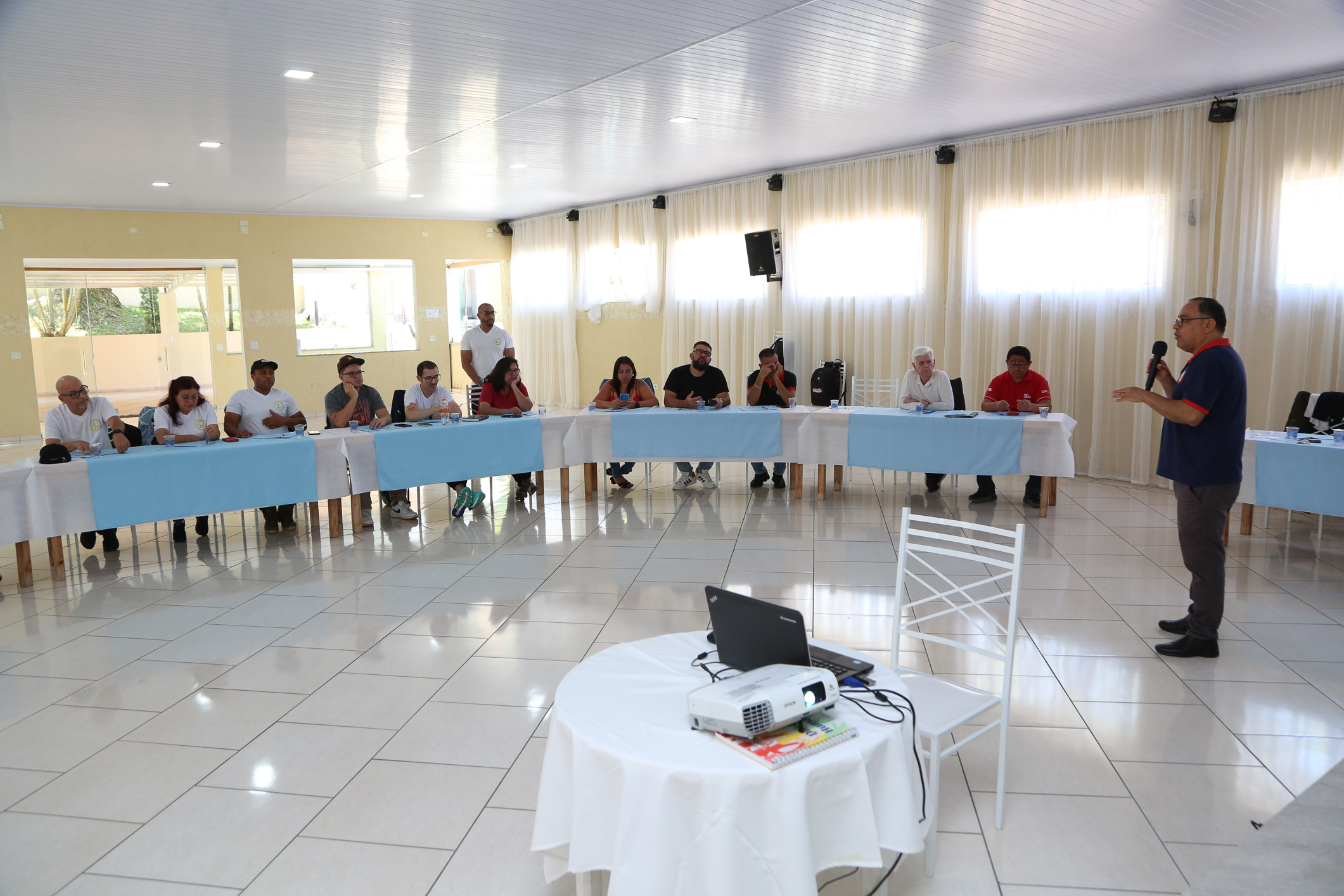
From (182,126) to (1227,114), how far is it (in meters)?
8.05

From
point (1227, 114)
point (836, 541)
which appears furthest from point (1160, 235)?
point (836, 541)

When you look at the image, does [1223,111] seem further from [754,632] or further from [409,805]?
[409,805]

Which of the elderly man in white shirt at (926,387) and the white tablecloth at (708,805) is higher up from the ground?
the elderly man in white shirt at (926,387)

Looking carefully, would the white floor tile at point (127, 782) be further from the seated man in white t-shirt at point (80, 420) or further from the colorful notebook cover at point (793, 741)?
the seated man in white t-shirt at point (80, 420)

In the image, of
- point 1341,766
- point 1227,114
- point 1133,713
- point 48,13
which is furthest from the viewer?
point 1227,114

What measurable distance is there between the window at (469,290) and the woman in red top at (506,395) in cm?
785

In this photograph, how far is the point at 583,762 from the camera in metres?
1.81

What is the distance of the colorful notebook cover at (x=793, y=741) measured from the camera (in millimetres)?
1699

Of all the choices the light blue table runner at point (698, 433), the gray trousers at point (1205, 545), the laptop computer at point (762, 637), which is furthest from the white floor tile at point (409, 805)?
the light blue table runner at point (698, 433)

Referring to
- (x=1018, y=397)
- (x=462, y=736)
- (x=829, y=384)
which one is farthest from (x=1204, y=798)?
(x=829, y=384)

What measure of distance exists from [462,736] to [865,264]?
7.31m

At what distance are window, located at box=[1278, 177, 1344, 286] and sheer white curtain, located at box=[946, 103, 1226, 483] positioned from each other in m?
0.53

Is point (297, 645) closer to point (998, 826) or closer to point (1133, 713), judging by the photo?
point (998, 826)

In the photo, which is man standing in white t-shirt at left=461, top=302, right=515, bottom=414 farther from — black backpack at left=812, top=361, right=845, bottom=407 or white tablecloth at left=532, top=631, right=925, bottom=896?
white tablecloth at left=532, top=631, right=925, bottom=896
